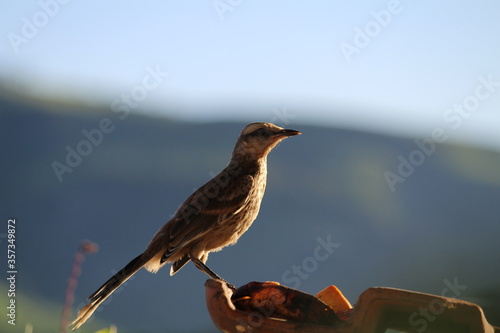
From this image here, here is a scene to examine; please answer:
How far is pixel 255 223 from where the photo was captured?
48.9ft

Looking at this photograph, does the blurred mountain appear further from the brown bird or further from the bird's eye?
the bird's eye

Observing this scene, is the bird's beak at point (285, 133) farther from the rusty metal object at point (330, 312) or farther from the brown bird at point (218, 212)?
the rusty metal object at point (330, 312)

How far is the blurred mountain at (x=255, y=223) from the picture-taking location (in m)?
11.2

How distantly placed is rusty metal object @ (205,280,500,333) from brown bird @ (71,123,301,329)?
153cm

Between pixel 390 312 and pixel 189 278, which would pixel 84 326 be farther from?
pixel 189 278

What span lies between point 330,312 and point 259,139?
2221 mm

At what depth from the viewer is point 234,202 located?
414cm

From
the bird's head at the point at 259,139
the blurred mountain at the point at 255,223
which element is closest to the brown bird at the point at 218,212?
the bird's head at the point at 259,139

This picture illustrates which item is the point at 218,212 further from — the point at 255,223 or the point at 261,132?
the point at 255,223

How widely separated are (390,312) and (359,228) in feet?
48.2

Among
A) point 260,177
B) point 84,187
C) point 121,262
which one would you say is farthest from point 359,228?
point 260,177

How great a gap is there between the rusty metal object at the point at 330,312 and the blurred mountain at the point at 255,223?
648 centimetres

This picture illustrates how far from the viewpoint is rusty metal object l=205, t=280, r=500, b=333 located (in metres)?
1.88

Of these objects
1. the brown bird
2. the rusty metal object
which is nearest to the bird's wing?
the brown bird
